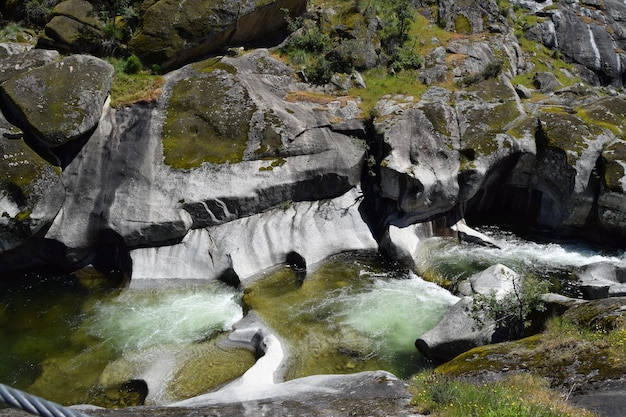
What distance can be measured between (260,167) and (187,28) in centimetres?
1208

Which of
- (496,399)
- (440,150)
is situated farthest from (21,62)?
(496,399)

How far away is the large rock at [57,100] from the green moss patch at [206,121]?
3848 millimetres

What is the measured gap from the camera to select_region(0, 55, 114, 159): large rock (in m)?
21.9

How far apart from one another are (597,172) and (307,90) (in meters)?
17.6

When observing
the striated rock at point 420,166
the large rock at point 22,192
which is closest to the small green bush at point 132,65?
the large rock at point 22,192

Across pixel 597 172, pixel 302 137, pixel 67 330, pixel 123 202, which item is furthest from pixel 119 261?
pixel 597 172

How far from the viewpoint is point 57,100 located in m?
22.5

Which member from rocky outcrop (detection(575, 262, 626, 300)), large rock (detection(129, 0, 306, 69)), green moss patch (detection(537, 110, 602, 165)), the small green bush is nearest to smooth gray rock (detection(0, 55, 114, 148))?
the small green bush

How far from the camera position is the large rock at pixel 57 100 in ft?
71.8

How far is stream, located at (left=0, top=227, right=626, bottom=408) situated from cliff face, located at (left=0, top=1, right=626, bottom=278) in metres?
1.46

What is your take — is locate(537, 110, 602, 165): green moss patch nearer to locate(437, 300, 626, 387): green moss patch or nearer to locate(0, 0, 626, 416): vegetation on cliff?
locate(0, 0, 626, 416): vegetation on cliff

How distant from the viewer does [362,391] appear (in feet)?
36.3

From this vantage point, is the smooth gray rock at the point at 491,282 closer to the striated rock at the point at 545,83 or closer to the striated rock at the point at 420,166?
the striated rock at the point at 420,166

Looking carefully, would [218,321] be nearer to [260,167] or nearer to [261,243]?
[261,243]
